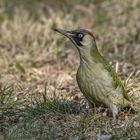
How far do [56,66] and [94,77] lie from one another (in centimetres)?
294

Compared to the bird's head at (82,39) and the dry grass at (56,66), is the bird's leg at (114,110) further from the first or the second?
the bird's head at (82,39)

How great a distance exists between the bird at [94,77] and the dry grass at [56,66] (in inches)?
5.9

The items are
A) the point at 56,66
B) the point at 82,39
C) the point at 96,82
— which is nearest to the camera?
the point at 96,82

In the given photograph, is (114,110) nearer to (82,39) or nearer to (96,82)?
(96,82)

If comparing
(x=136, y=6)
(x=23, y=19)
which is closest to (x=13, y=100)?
(x=23, y=19)

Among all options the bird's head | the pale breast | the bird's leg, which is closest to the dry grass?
the bird's leg

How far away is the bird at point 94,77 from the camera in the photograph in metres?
6.29

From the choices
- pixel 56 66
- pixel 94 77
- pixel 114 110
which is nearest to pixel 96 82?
pixel 94 77

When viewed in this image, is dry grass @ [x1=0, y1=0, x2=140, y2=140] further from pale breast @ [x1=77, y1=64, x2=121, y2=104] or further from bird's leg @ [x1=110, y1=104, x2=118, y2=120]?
pale breast @ [x1=77, y1=64, x2=121, y2=104]

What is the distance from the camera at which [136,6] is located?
36.0 ft

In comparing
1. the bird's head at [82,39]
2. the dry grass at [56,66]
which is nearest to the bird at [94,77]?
the bird's head at [82,39]

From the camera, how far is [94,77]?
20.6 ft

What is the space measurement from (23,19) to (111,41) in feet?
4.98

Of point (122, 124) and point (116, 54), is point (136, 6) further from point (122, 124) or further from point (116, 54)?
point (122, 124)
